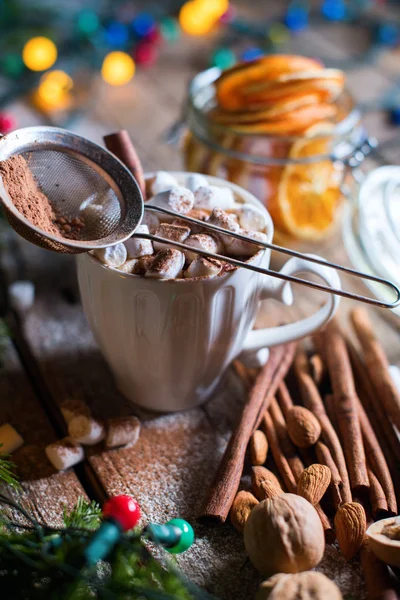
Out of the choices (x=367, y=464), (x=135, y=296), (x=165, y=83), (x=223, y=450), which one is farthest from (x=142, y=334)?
(x=165, y=83)

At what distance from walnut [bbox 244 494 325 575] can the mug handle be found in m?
0.20

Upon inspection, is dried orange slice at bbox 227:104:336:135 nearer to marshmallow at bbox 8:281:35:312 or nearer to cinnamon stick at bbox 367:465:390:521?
marshmallow at bbox 8:281:35:312

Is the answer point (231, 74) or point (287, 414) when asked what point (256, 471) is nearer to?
point (287, 414)

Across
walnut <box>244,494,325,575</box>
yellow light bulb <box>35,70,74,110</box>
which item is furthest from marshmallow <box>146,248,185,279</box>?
yellow light bulb <box>35,70,74,110</box>

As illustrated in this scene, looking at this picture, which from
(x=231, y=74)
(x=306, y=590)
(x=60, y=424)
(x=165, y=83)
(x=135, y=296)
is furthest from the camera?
(x=165, y=83)

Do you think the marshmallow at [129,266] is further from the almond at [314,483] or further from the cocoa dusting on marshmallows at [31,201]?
the almond at [314,483]

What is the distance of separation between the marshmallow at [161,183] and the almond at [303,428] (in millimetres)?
269

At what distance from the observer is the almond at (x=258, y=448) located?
0.63 metres

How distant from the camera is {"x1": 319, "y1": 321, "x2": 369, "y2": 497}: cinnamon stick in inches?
23.8

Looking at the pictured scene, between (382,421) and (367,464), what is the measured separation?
65mm

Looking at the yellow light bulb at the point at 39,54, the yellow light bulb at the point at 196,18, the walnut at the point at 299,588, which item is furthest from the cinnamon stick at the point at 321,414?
the yellow light bulb at the point at 196,18

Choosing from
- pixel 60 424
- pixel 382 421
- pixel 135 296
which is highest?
pixel 135 296

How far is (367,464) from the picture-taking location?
2.05 ft

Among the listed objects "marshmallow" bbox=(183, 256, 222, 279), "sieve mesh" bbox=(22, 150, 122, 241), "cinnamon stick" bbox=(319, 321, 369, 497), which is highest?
"sieve mesh" bbox=(22, 150, 122, 241)
